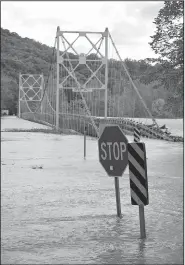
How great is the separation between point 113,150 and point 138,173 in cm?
69

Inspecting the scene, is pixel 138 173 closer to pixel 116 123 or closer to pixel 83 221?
pixel 83 221

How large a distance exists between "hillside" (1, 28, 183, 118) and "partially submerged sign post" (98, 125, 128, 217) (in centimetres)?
175

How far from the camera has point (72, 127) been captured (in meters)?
54.4

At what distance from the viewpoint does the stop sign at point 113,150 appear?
8688 mm

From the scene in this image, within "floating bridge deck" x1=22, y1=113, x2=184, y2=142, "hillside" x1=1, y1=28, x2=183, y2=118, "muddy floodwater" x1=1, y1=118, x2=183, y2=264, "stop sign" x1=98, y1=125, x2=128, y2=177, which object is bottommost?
"muddy floodwater" x1=1, y1=118, x2=183, y2=264

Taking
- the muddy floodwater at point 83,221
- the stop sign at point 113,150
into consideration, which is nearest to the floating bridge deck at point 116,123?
the muddy floodwater at point 83,221

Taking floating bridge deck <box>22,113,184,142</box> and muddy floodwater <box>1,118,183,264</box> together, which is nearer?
muddy floodwater <box>1,118,183,264</box>

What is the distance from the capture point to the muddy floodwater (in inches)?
285

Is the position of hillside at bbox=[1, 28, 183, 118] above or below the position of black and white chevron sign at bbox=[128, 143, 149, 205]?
above

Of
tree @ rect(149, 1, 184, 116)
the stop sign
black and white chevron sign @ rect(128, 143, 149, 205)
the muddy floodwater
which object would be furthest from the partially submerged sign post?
tree @ rect(149, 1, 184, 116)

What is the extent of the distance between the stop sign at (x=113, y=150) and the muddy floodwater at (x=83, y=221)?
813mm

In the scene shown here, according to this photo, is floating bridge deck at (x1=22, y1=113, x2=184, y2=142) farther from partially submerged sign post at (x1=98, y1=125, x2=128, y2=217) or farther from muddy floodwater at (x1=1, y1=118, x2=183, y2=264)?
partially submerged sign post at (x1=98, y1=125, x2=128, y2=217)

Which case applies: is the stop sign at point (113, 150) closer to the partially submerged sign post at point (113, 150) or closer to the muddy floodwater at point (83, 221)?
the partially submerged sign post at point (113, 150)

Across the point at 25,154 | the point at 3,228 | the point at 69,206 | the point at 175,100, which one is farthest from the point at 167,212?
the point at 175,100
